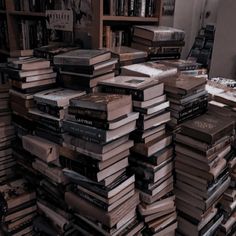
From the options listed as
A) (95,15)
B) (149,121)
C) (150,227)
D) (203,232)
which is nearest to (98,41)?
(95,15)

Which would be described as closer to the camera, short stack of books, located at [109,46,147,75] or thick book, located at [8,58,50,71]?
thick book, located at [8,58,50,71]

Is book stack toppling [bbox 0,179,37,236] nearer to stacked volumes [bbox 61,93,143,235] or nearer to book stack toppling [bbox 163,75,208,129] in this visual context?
stacked volumes [bbox 61,93,143,235]

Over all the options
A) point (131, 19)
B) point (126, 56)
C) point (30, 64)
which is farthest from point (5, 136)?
point (131, 19)

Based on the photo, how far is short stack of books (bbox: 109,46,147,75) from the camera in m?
1.29

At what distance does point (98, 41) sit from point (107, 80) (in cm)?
27

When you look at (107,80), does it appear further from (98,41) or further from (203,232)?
(203,232)

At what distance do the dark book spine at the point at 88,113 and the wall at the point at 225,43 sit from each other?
4.64 feet

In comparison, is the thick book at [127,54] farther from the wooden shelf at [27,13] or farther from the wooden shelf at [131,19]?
the wooden shelf at [27,13]

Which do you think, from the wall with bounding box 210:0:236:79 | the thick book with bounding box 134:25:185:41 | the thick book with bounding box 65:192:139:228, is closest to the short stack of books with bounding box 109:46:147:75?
the thick book with bounding box 134:25:185:41

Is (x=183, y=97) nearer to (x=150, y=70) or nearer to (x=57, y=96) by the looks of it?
(x=150, y=70)

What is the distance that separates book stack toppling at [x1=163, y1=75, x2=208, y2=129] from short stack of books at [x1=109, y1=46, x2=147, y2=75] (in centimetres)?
21

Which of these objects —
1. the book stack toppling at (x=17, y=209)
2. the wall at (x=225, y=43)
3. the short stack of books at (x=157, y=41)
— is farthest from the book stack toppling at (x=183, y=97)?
the wall at (x=225, y=43)

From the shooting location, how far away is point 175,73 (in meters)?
1.35

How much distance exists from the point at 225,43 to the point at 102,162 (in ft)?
4.86
